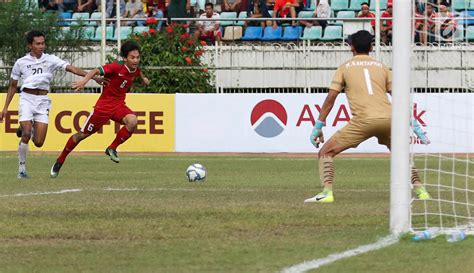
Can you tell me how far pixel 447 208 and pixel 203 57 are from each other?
17887 mm

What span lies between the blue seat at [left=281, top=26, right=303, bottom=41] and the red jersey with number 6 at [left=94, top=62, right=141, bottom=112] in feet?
35.9

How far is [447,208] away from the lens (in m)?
13.0

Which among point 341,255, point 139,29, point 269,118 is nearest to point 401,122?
point 341,255

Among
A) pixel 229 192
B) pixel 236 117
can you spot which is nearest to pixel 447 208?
pixel 229 192

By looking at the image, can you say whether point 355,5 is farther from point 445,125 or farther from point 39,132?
point 39,132

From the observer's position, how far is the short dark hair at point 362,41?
1324 centimetres

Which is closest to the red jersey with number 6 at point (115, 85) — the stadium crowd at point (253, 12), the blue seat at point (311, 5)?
the stadium crowd at point (253, 12)

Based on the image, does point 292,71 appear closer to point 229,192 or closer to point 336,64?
point 336,64

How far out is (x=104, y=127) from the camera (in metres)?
27.3

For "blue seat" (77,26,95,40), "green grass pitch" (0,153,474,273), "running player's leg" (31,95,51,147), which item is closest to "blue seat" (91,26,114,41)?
"blue seat" (77,26,95,40)

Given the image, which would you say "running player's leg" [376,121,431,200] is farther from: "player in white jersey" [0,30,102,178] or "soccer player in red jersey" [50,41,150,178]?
"soccer player in red jersey" [50,41,150,178]

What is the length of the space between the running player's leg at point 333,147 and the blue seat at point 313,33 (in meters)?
16.8

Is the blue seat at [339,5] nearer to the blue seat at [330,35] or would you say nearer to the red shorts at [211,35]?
the blue seat at [330,35]

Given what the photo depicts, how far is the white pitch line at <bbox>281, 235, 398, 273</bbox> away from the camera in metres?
8.41
